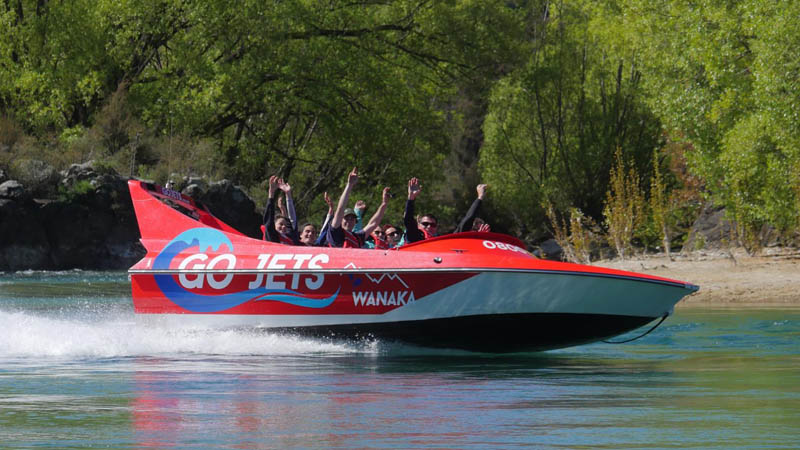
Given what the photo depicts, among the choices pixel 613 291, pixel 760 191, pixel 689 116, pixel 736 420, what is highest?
pixel 689 116

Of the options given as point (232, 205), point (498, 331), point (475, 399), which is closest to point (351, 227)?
point (498, 331)

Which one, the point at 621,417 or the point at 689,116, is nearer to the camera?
the point at 621,417

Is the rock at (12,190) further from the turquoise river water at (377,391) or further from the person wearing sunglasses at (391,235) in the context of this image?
the person wearing sunglasses at (391,235)

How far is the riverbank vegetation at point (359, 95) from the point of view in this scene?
104 ft

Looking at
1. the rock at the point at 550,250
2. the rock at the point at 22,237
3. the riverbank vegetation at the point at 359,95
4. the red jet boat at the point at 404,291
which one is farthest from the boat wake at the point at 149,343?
the rock at the point at 550,250

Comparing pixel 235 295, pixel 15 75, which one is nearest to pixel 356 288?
pixel 235 295

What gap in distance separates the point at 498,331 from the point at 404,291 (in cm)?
95

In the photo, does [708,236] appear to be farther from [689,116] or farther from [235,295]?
[235,295]

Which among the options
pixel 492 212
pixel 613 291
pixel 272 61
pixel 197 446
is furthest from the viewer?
pixel 492 212

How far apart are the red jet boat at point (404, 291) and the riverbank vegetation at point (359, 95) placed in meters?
14.4

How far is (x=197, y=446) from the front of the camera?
6344mm

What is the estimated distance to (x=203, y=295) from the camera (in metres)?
11.8

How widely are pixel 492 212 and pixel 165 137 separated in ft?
47.5

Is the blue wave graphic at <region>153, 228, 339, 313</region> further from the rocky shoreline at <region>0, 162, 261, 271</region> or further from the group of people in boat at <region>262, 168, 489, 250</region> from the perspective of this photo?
the rocky shoreline at <region>0, 162, 261, 271</region>
